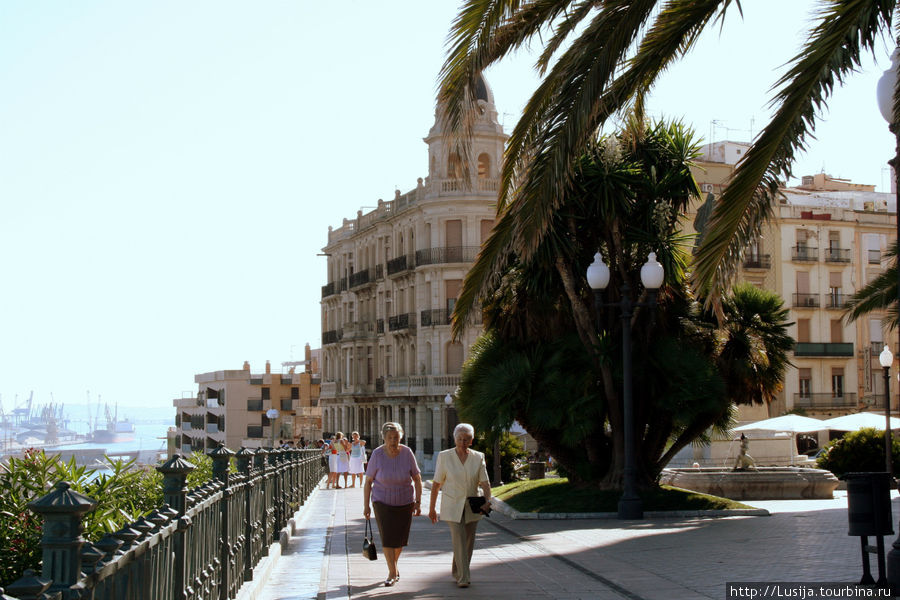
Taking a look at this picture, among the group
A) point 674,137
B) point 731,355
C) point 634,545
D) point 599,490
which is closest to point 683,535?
point 634,545

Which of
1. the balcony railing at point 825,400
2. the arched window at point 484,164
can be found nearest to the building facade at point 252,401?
the arched window at point 484,164

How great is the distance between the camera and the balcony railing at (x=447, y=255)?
5750cm

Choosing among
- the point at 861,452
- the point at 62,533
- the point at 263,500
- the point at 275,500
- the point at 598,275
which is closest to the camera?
the point at 62,533

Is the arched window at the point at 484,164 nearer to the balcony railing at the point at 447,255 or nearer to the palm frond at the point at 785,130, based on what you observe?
the balcony railing at the point at 447,255

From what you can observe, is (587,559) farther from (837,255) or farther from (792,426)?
(837,255)

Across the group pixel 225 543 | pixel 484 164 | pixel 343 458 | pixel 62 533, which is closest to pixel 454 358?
pixel 484 164

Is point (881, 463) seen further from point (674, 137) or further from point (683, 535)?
point (683, 535)

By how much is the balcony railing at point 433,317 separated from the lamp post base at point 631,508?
38901mm

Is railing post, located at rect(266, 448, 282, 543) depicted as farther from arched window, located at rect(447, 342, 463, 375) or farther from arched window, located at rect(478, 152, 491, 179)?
arched window, located at rect(478, 152, 491, 179)

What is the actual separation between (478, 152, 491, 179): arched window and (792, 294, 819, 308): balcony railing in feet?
56.7

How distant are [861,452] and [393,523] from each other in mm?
21776

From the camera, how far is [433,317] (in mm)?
58500

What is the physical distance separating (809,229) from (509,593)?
53.2 metres

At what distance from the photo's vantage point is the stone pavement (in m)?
10.6
